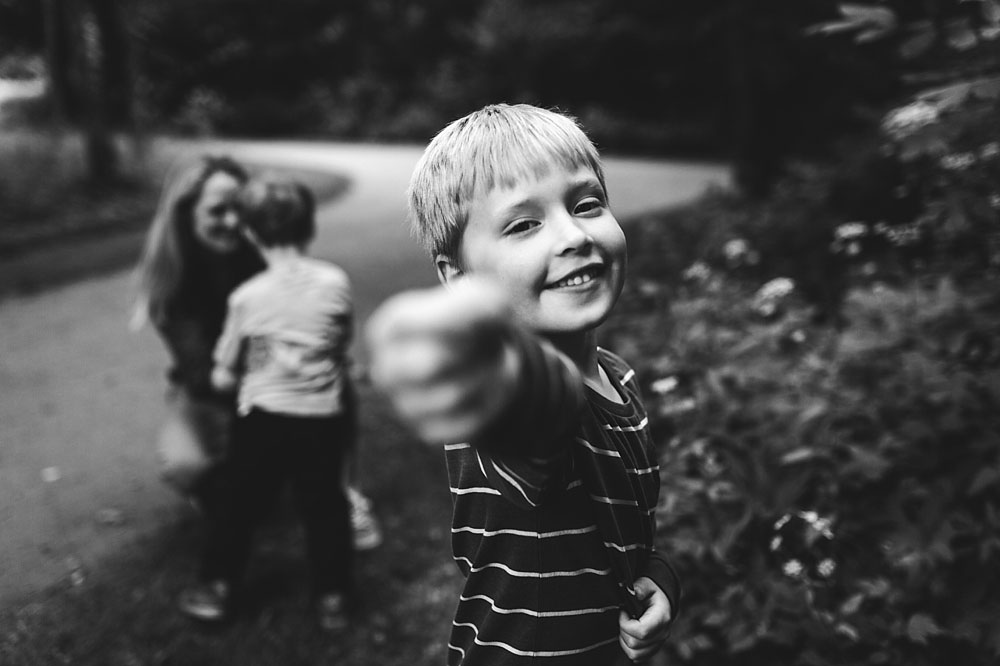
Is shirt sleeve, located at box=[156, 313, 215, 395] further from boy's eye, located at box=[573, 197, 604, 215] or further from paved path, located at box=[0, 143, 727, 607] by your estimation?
boy's eye, located at box=[573, 197, 604, 215]

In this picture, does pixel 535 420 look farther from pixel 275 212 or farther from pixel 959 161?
pixel 959 161

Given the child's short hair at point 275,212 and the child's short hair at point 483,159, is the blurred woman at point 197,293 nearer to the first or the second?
the child's short hair at point 275,212

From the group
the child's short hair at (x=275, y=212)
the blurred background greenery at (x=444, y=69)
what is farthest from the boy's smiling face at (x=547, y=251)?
the blurred background greenery at (x=444, y=69)

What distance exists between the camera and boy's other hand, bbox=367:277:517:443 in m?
0.77

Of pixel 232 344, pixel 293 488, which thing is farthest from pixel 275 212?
pixel 293 488

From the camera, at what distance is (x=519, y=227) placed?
1299 millimetres

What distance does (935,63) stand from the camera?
4.41 m

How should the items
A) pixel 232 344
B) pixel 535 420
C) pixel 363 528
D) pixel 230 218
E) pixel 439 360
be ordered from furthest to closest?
1. pixel 363 528
2. pixel 230 218
3. pixel 232 344
4. pixel 535 420
5. pixel 439 360

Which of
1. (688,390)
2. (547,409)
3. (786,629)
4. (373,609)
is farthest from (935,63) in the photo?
(547,409)

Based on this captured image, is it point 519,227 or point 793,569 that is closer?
point 519,227

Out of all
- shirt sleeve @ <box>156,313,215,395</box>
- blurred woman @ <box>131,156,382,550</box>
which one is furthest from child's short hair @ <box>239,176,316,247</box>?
shirt sleeve @ <box>156,313,215,395</box>

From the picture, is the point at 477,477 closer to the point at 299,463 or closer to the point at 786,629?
the point at 786,629

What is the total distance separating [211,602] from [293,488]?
570mm

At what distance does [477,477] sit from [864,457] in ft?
6.33
